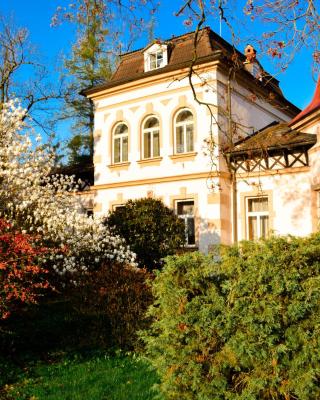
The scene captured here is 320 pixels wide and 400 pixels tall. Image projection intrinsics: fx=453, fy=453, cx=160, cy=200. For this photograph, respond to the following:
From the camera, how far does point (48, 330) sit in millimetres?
8047

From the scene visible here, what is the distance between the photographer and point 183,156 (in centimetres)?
1683

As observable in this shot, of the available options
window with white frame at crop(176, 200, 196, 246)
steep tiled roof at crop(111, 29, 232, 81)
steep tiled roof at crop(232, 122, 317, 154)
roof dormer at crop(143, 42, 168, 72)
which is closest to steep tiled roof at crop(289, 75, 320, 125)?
steep tiled roof at crop(232, 122, 317, 154)

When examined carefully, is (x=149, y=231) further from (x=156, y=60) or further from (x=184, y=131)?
(x=156, y=60)

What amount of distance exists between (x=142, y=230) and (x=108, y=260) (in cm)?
262

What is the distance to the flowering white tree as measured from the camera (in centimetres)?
1105

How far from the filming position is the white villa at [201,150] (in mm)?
15000

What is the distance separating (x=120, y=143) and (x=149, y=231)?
19.7 feet

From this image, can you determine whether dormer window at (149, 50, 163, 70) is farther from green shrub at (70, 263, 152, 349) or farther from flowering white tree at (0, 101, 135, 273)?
green shrub at (70, 263, 152, 349)

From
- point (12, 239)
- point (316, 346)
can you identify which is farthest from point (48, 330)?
point (316, 346)

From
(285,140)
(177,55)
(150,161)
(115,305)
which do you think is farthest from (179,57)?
(115,305)

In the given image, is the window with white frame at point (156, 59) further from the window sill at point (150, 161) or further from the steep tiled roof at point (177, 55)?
the window sill at point (150, 161)

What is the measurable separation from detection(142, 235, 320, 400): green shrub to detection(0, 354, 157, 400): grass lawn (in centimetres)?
110

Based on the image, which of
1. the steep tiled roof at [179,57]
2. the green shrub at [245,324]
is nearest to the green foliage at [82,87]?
the steep tiled roof at [179,57]

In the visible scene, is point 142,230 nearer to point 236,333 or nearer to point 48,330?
point 48,330
